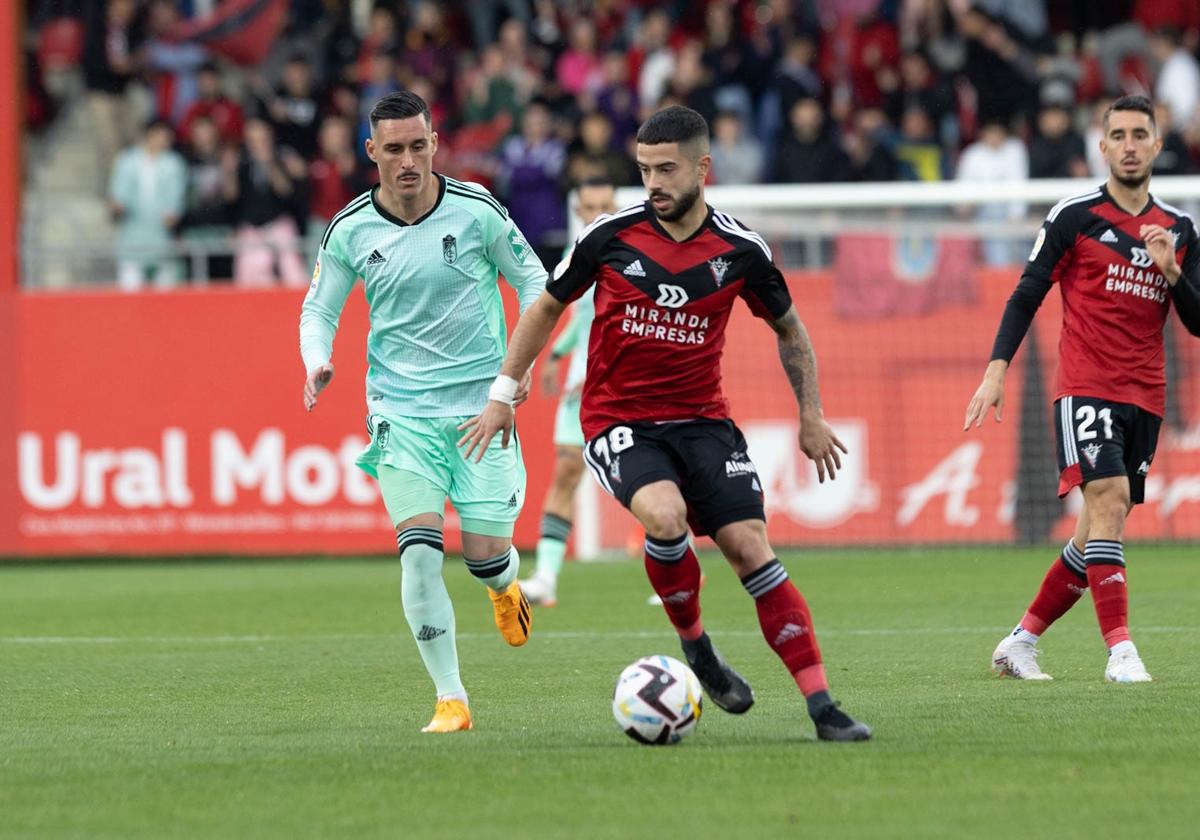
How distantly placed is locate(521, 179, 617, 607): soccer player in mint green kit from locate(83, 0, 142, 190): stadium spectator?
1010 cm

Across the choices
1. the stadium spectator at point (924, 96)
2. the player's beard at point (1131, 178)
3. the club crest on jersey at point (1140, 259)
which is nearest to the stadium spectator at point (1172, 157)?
the stadium spectator at point (924, 96)

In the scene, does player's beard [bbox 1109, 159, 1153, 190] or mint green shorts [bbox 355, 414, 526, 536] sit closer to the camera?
mint green shorts [bbox 355, 414, 526, 536]

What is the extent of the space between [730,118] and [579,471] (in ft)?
24.2

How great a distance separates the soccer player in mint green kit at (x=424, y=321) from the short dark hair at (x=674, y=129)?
47.8 inches

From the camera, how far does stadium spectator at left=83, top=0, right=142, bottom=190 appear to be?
867 inches

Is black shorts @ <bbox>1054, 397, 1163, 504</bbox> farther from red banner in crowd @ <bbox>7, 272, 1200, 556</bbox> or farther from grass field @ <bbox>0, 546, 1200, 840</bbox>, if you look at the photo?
red banner in crowd @ <bbox>7, 272, 1200, 556</bbox>

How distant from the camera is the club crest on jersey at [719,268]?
704 centimetres

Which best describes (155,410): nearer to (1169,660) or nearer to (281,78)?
(281,78)

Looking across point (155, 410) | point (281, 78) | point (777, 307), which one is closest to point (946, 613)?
point (777, 307)

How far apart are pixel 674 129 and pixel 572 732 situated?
213 centimetres

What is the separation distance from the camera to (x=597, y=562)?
55.8 feet

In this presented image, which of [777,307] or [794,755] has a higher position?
[777,307]

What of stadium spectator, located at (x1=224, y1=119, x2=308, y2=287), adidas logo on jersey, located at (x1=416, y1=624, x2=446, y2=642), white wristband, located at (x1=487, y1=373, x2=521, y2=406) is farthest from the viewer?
stadium spectator, located at (x1=224, y1=119, x2=308, y2=287)

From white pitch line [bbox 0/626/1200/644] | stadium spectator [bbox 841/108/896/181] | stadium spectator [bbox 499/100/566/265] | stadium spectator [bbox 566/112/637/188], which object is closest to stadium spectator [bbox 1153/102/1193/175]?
stadium spectator [bbox 841/108/896/181]
